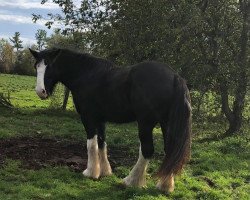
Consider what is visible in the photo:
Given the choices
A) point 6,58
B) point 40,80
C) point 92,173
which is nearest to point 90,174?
point 92,173

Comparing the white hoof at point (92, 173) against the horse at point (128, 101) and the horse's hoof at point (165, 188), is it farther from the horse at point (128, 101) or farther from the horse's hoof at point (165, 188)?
the horse's hoof at point (165, 188)

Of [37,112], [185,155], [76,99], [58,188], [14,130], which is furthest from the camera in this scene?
[37,112]

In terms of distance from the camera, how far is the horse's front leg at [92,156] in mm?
8484

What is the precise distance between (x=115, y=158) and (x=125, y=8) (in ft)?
23.6

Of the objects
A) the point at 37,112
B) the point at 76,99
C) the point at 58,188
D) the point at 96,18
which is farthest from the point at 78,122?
the point at 58,188

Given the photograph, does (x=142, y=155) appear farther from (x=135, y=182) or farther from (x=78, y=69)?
(x=78, y=69)

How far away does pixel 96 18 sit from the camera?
1775cm

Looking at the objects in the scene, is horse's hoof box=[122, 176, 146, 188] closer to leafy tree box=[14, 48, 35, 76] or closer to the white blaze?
the white blaze

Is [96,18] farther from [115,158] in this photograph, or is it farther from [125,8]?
[115,158]

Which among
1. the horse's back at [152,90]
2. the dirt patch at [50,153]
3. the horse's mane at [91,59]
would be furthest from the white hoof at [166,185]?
the horse's mane at [91,59]

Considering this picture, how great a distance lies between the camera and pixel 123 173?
9031mm

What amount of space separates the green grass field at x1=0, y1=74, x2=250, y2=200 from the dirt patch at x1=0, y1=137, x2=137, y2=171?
236 millimetres

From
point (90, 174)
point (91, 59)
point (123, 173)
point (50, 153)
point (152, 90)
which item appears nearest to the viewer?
point (152, 90)

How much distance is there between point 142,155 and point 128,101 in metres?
1.07
